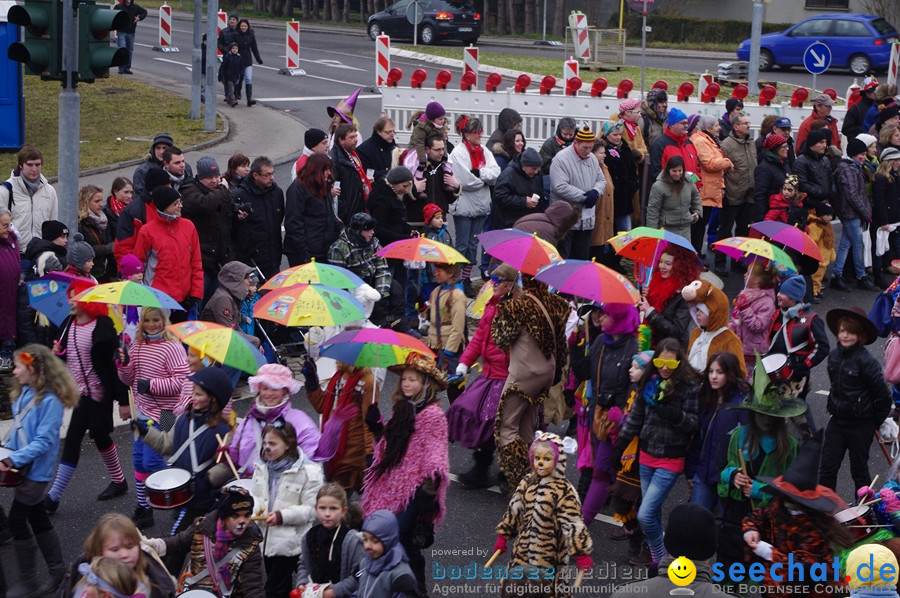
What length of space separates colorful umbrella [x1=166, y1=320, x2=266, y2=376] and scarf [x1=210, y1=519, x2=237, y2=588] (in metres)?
1.28

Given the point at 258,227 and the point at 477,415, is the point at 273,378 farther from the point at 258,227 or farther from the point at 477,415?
the point at 258,227

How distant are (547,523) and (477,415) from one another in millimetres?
2258

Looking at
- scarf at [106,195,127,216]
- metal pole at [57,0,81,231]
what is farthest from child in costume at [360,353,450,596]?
scarf at [106,195,127,216]

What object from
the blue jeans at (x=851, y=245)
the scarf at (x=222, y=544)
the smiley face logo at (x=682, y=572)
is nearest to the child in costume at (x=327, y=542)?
the scarf at (x=222, y=544)

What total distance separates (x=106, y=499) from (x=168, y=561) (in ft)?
6.28

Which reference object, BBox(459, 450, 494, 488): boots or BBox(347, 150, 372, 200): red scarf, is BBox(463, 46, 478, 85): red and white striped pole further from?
BBox(459, 450, 494, 488): boots

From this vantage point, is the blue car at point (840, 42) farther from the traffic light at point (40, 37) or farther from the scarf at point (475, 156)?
the traffic light at point (40, 37)

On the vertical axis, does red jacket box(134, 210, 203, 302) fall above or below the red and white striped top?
above

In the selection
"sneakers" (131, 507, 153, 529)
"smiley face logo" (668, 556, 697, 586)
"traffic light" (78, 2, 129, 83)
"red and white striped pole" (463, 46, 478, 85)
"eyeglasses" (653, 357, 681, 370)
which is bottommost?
"sneakers" (131, 507, 153, 529)

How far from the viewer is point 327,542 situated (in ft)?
20.4

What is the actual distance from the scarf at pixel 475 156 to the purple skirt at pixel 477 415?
5.29m

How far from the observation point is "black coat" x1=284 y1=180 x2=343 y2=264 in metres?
11.4

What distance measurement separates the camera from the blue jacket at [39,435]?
686 centimetres

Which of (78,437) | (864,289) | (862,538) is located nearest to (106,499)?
(78,437)
